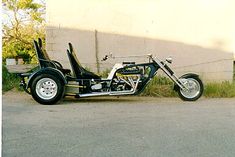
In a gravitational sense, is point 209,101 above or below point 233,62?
below

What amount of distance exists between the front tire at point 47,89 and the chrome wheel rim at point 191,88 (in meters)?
2.56

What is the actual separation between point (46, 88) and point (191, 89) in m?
3.02

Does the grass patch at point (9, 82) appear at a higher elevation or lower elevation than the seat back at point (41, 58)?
lower

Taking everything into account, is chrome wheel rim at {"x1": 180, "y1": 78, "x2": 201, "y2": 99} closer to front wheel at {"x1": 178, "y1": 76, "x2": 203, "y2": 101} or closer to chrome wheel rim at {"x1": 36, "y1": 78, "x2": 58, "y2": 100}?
front wheel at {"x1": 178, "y1": 76, "x2": 203, "y2": 101}

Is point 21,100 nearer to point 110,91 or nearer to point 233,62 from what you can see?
point 110,91

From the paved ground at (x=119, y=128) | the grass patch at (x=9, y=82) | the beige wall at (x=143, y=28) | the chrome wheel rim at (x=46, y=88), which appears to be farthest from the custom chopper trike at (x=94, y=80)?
the grass patch at (x=9, y=82)

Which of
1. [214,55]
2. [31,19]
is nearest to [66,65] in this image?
[214,55]

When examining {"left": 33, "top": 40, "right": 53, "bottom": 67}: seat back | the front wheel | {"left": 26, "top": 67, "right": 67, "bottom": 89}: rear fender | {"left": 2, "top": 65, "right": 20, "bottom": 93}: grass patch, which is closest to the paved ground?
the front wheel

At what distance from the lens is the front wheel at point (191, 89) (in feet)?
28.6

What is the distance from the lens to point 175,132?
5664mm

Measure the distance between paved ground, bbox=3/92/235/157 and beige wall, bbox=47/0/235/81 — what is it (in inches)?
86.6

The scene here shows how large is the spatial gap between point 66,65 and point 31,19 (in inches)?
192

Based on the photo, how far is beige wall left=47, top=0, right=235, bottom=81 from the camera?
412 inches

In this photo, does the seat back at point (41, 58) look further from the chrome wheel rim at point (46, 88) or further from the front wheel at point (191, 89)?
the front wheel at point (191, 89)
